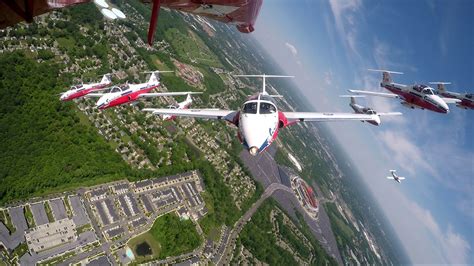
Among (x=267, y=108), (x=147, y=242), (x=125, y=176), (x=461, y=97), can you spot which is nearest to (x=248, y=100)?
(x=267, y=108)

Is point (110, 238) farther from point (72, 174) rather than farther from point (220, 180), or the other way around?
point (220, 180)

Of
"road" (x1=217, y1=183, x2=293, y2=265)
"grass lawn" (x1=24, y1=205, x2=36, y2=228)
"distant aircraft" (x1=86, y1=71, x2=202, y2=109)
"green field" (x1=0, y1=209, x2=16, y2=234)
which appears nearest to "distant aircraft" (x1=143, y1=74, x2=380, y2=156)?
"distant aircraft" (x1=86, y1=71, x2=202, y2=109)

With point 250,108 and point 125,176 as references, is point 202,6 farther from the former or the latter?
point 125,176

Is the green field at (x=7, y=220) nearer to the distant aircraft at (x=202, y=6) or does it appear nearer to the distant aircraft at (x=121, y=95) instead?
the distant aircraft at (x=121, y=95)

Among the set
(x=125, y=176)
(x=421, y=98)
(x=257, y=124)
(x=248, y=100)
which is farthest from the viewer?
(x=125, y=176)

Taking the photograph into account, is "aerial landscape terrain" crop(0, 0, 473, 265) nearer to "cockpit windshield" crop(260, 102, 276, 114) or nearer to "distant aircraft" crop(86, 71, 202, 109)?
"distant aircraft" crop(86, 71, 202, 109)

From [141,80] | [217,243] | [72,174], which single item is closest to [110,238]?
[72,174]

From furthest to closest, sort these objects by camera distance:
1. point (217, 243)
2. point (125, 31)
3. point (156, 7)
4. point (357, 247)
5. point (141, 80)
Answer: point (357, 247), point (125, 31), point (141, 80), point (217, 243), point (156, 7)
